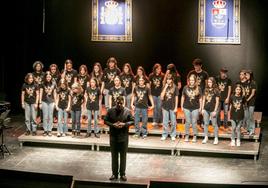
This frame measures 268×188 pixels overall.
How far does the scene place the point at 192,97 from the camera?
12.3 m

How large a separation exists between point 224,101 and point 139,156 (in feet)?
8.79

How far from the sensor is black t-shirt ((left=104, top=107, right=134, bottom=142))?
31.6 ft

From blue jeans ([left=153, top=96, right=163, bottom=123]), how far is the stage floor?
73 centimetres

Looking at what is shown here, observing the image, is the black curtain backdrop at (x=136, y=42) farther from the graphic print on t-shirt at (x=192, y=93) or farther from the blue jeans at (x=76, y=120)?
the blue jeans at (x=76, y=120)

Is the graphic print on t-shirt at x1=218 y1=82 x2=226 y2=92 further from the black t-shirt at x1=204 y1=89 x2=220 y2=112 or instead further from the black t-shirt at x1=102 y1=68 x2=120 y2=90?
the black t-shirt at x1=102 y1=68 x2=120 y2=90

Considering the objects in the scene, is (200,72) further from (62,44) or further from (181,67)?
(62,44)

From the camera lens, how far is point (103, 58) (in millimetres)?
16297

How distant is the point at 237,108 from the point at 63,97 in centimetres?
411

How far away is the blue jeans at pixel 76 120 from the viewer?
1301 centimetres

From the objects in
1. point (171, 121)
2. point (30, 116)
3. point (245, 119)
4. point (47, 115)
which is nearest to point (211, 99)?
point (171, 121)

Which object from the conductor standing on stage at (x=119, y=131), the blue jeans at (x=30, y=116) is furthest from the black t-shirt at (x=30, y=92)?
the conductor standing on stage at (x=119, y=131)

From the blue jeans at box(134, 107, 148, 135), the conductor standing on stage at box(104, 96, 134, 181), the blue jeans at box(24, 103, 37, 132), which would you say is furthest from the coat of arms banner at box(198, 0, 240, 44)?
the conductor standing on stage at box(104, 96, 134, 181)

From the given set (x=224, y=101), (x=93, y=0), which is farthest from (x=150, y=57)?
(x=224, y=101)

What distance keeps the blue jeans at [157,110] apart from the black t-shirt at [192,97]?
53.6 inches
